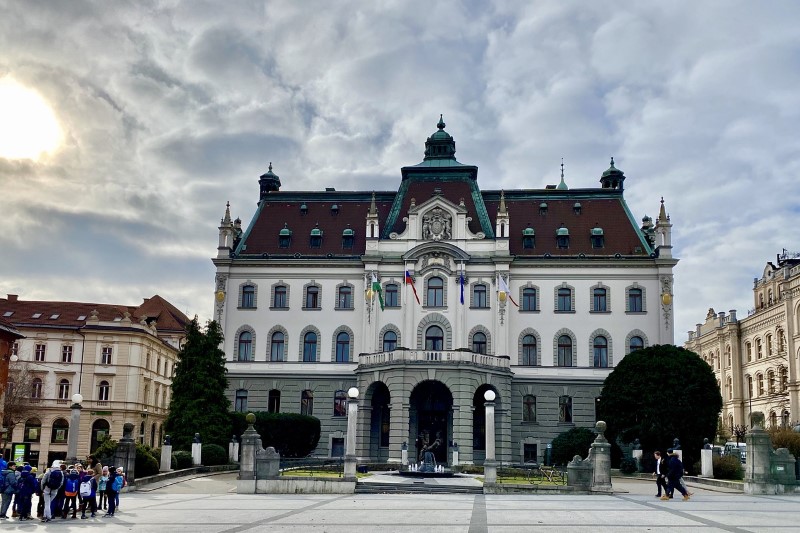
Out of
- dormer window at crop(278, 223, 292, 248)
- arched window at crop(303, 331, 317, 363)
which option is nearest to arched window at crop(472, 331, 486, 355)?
arched window at crop(303, 331, 317, 363)

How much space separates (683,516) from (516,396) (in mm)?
36594

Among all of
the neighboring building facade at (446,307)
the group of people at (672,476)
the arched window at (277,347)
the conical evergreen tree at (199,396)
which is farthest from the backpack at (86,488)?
the arched window at (277,347)

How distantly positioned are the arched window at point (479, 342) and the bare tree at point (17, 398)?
115 ft

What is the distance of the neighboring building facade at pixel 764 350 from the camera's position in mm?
80250

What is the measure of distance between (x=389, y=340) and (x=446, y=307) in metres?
4.82

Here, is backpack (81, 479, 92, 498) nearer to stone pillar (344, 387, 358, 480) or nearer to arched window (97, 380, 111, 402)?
stone pillar (344, 387, 358, 480)

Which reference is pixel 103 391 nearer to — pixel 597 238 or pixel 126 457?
pixel 126 457

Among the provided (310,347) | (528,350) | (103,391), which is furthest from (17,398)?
(528,350)

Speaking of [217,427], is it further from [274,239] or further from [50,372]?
[50,372]

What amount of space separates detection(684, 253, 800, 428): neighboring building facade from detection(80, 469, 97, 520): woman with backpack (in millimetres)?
69667

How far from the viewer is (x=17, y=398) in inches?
2645

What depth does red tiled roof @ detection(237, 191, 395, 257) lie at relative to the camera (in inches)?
2571

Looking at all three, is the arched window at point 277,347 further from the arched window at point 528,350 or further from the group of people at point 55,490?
the group of people at point 55,490

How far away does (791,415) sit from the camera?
259ft
